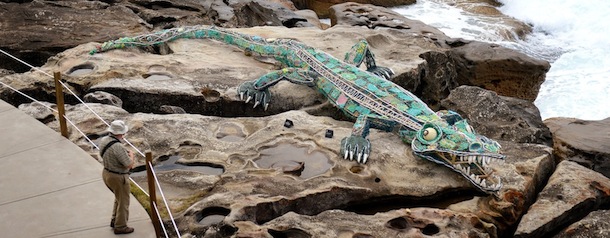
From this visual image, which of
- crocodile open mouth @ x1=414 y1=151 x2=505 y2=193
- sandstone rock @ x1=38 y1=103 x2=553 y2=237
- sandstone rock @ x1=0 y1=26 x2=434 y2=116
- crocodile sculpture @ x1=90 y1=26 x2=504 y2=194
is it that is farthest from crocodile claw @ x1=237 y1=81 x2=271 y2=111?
crocodile open mouth @ x1=414 y1=151 x2=505 y2=193

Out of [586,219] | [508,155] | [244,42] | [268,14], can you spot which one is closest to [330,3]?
[268,14]

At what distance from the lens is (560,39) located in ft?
63.5

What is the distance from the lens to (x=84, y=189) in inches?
237

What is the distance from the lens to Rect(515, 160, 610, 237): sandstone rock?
6.29 meters

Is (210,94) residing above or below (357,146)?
below

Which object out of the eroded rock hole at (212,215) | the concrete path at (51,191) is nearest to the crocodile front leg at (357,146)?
the eroded rock hole at (212,215)

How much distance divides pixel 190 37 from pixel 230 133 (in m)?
3.72

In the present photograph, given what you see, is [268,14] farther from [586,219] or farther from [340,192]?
[586,219]

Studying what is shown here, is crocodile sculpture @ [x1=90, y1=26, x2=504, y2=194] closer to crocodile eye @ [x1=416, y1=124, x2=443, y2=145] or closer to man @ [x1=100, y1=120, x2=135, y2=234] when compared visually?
crocodile eye @ [x1=416, y1=124, x2=443, y2=145]

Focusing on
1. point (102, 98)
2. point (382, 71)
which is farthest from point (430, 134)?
point (102, 98)

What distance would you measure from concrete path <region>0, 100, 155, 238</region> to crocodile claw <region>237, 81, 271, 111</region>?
2462 millimetres

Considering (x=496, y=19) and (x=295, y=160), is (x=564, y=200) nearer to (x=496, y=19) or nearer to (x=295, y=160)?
(x=295, y=160)

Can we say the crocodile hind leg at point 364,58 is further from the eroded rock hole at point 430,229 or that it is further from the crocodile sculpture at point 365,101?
the eroded rock hole at point 430,229

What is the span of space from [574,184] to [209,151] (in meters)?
3.67
